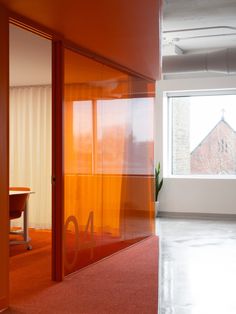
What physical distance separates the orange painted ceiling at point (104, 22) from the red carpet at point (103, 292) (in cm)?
237

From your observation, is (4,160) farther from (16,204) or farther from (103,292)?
(16,204)

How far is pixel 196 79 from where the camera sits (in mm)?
8367

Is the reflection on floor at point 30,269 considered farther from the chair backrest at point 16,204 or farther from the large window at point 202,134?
the large window at point 202,134

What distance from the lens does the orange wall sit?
3354 millimetres

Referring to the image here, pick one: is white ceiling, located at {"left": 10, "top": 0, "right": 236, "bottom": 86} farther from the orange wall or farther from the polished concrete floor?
the polished concrete floor

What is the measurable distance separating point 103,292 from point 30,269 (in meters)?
A: 1.17

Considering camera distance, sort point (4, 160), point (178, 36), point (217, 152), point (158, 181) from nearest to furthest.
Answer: point (4, 160), point (178, 36), point (158, 181), point (217, 152)

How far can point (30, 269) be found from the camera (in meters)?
4.59

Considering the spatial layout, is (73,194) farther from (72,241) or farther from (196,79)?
(196,79)

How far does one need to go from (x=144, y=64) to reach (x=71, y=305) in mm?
3280

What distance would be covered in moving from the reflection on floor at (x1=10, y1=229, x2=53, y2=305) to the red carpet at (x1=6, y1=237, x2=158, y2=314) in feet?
0.17

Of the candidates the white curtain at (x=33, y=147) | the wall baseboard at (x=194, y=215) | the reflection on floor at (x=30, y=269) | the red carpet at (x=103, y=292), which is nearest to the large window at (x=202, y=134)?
the wall baseboard at (x=194, y=215)

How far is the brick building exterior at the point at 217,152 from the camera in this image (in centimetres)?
862

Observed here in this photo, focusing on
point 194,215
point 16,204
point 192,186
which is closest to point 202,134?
point 192,186
